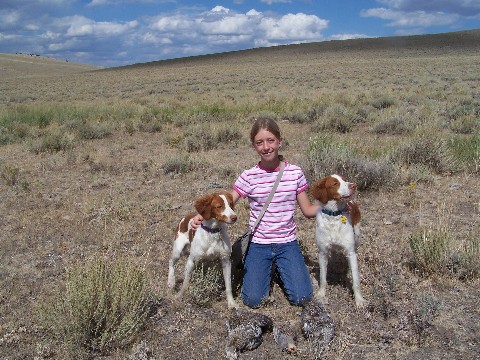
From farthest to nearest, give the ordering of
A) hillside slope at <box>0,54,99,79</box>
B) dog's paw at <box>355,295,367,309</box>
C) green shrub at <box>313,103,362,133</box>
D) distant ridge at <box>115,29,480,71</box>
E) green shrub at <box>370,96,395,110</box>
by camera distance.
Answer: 1. distant ridge at <box>115,29,480,71</box>
2. hillside slope at <box>0,54,99,79</box>
3. green shrub at <box>370,96,395,110</box>
4. green shrub at <box>313,103,362,133</box>
5. dog's paw at <box>355,295,367,309</box>

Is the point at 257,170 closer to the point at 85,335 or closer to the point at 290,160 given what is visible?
the point at 85,335

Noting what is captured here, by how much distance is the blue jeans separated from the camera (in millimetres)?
3830

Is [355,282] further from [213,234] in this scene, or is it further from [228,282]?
[213,234]

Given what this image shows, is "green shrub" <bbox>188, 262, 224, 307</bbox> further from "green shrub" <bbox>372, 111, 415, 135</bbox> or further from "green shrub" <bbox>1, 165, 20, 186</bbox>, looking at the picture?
"green shrub" <bbox>372, 111, 415, 135</bbox>

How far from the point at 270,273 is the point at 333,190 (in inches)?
42.2

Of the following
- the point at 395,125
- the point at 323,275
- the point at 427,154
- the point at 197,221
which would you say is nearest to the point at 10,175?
the point at 197,221

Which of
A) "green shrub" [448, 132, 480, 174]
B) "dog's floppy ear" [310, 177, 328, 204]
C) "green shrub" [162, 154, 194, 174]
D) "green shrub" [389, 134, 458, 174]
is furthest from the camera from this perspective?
"green shrub" [162, 154, 194, 174]

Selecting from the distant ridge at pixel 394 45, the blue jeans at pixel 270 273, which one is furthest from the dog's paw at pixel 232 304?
the distant ridge at pixel 394 45

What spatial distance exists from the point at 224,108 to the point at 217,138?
4.83 metres

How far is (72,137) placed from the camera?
10680 millimetres

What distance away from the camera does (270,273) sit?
404 centimetres

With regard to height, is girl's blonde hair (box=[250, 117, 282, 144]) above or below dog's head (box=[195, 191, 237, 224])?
above

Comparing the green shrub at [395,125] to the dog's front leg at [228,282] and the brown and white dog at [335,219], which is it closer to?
the brown and white dog at [335,219]

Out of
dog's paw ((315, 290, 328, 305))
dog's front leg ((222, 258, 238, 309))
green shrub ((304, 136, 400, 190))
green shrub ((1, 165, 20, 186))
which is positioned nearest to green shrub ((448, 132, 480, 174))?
green shrub ((304, 136, 400, 190))
